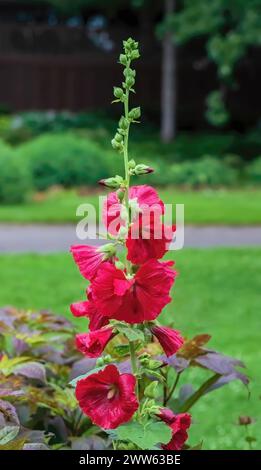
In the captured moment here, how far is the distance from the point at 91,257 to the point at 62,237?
966cm

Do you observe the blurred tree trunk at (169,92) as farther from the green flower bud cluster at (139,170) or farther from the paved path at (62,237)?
the green flower bud cluster at (139,170)

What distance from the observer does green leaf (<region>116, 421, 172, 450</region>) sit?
2.15 metres

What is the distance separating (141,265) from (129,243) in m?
0.07

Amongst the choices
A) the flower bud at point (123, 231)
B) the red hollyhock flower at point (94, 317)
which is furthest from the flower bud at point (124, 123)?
the red hollyhock flower at point (94, 317)

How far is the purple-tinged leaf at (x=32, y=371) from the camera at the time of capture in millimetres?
2900

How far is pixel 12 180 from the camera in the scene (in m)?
15.3

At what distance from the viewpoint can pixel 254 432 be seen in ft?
16.8

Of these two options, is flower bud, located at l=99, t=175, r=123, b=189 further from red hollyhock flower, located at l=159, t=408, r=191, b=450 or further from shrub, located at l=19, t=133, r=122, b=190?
shrub, located at l=19, t=133, r=122, b=190

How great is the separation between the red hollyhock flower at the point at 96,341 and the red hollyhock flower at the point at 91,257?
5.2 inches

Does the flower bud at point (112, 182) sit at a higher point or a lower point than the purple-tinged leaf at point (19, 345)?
higher

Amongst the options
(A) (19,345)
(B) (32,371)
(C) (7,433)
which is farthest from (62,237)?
(C) (7,433)

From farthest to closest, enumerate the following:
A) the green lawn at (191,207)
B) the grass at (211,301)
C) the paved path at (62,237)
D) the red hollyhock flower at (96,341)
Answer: the green lawn at (191,207) < the paved path at (62,237) < the grass at (211,301) < the red hollyhock flower at (96,341)

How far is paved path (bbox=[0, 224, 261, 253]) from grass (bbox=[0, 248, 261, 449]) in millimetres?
498
